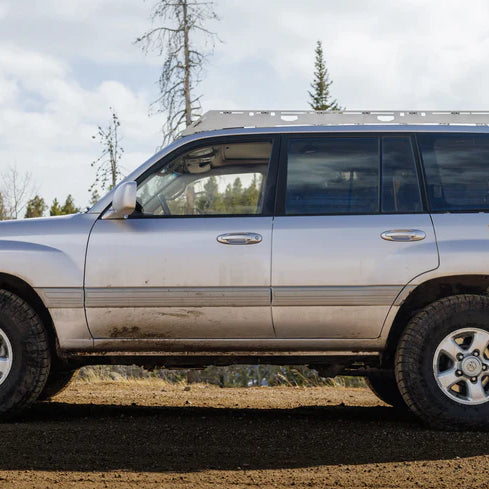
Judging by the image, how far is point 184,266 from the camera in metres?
5.48

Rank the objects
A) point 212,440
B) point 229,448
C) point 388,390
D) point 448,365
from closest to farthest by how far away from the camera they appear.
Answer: point 229,448 < point 212,440 < point 448,365 < point 388,390

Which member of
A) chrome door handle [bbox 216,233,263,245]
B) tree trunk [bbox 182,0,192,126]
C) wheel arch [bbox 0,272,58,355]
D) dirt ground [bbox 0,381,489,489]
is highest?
tree trunk [bbox 182,0,192,126]

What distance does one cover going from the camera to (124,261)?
218 inches

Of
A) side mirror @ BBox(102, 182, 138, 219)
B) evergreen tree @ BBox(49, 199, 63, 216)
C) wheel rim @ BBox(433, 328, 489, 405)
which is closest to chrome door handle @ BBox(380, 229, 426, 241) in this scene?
wheel rim @ BBox(433, 328, 489, 405)

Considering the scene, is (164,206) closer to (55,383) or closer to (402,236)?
(402,236)

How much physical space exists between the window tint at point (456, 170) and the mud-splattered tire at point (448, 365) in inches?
26.7

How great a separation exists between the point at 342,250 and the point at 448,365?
3.37 feet

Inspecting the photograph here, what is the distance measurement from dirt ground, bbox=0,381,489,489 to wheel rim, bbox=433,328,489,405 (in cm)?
26

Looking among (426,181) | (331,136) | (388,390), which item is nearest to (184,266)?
(331,136)

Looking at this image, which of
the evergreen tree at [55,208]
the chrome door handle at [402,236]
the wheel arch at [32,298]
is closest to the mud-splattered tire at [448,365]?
the chrome door handle at [402,236]

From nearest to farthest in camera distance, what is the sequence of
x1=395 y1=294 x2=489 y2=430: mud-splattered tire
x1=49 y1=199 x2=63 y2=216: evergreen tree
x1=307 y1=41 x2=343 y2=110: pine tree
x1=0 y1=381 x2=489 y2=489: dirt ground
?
x1=0 y1=381 x2=489 y2=489: dirt ground
x1=395 y1=294 x2=489 y2=430: mud-splattered tire
x1=307 y1=41 x2=343 y2=110: pine tree
x1=49 y1=199 x2=63 y2=216: evergreen tree

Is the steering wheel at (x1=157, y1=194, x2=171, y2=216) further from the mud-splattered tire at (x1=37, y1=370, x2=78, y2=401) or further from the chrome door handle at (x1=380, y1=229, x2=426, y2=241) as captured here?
the mud-splattered tire at (x1=37, y1=370, x2=78, y2=401)

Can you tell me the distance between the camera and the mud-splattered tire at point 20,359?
18.4ft

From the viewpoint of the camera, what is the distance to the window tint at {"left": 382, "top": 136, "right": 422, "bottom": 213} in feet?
18.5
